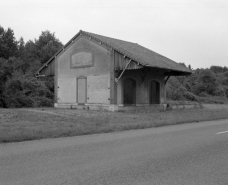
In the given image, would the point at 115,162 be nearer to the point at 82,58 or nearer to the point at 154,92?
the point at 82,58

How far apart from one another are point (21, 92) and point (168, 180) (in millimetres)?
31194

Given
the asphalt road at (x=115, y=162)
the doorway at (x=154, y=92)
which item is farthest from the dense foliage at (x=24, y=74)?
the asphalt road at (x=115, y=162)

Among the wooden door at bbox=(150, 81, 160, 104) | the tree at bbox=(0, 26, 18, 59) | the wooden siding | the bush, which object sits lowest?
the bush

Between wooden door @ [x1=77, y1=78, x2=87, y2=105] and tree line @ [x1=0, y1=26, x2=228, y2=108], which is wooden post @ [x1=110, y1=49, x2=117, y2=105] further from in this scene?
tree line @ [x1=0, y1=26, x2=228, y2=108]

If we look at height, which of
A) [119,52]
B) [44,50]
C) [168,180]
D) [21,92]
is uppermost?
[44,50]

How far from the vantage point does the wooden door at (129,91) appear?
83.3ft

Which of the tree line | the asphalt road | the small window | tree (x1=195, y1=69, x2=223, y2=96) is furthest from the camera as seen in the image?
tree (x1=195, y1=69, x2=223, y2=96)

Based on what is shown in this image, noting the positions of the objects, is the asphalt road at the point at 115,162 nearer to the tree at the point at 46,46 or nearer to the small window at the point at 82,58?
the small window at the point at 82,58

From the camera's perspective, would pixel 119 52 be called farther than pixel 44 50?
No

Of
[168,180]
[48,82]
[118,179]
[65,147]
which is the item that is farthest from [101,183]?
[48,82]

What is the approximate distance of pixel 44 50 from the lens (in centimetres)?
5731

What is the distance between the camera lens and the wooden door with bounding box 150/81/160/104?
2823cm

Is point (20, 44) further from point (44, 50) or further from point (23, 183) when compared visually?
point (23, 183)

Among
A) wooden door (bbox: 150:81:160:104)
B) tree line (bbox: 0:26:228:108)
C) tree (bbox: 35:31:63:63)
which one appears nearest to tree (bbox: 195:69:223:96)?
tree line (bbox: 0:26:228:108)
